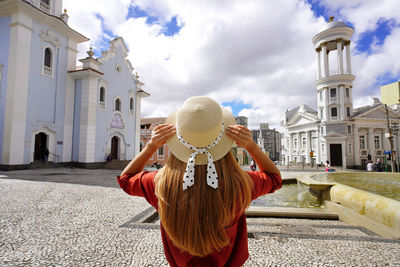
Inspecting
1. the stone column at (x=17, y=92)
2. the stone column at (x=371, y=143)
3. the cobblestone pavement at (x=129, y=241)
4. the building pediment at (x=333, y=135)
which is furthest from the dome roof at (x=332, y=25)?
the stone column at (x=17, y=92)

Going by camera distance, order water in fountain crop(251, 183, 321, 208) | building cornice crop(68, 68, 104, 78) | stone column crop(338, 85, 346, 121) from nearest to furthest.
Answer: water in fountain crop(251, 183, 321, 208), building cornice crop(68, 68, 104, 78), stone column crop(338, 85, 346, 121)

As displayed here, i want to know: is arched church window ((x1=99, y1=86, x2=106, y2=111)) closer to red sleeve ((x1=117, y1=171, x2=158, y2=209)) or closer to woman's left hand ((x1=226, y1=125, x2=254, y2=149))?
red sleeve ((x1=117, y1=171, x2=158, y2=209))

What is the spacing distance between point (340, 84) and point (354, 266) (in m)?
33.6

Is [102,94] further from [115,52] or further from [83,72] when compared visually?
[115,52]

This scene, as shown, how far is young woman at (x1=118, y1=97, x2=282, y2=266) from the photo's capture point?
3.94 feet

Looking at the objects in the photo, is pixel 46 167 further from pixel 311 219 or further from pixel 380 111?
pixel 380 111

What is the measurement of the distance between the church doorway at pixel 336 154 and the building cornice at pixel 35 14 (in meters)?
33.4

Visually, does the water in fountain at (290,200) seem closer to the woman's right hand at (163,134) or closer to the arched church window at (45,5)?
the woman's right hand at (163,134)

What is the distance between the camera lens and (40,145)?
16.2 metres

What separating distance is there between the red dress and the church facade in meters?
17.1

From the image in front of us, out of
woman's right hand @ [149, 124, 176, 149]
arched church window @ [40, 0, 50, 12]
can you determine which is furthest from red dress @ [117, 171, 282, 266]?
arched church window @ [40, 0, 50, 12]

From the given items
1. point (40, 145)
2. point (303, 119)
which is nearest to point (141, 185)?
point (40, 145)

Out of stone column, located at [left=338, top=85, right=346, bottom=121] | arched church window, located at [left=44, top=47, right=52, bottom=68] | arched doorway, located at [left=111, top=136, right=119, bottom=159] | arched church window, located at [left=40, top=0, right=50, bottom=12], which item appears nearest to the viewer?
arched church window, located at [left=44, top=47, right=52, bottom=68]

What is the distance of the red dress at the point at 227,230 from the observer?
4.35 ft
